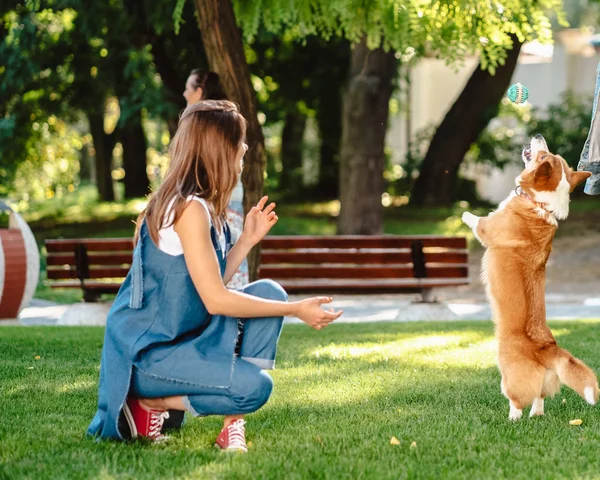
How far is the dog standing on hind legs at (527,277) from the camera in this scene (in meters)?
4.58

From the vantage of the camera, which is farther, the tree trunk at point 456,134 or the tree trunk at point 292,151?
the tree trunk at point 292,151

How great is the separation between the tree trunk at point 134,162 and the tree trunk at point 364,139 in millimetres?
9723

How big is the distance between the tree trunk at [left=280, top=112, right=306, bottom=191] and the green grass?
56.0ft

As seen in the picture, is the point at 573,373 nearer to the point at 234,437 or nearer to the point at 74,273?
the point at 234,437

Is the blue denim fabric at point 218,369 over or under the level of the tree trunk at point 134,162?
over

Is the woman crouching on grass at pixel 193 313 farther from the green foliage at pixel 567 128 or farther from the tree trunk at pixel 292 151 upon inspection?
the tree trunk at pixel 292 151

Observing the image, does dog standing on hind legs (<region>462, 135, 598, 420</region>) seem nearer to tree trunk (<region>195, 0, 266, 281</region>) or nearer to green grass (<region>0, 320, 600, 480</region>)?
green grass (<region>0, 320, 600, 480</region>)

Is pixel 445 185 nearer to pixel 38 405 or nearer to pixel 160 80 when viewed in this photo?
pixel 160 80

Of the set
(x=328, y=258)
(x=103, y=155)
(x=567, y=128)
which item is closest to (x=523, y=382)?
(x=328, y=258)

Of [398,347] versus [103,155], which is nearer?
[398,347]

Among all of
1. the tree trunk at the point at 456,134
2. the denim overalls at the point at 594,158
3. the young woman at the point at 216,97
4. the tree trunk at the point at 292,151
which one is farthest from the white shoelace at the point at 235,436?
the tree trunk at the point at 292,151

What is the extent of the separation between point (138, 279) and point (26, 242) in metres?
5.05

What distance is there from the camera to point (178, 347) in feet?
12.9

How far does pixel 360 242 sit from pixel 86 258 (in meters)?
3.00
